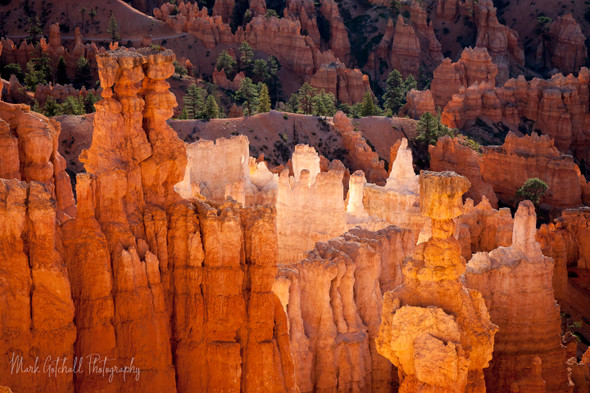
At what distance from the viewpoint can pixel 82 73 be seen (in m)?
86.6

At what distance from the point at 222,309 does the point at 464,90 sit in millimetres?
71718

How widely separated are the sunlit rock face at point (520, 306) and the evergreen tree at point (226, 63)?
67896 millimetres

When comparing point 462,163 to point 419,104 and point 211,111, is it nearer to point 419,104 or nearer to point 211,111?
point 419,104

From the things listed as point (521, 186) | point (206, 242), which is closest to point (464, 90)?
point (521, 186)

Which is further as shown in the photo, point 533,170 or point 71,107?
point 533,170

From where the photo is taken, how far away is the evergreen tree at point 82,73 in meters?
86.3

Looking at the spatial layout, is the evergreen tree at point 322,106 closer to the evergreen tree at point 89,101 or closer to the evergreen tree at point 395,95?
the evergreen tree at point 395,95

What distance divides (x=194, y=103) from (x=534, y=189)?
89.4 feet

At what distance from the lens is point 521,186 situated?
71.4 meters

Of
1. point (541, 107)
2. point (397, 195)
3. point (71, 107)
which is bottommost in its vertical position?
point (397, 195)

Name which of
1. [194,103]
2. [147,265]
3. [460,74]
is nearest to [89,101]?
[194,103]

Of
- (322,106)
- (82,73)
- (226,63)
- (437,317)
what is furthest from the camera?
(226,63)

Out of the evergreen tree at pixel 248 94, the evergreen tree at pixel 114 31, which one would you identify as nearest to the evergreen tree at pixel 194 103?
the evergreen tree at pixel 248 94

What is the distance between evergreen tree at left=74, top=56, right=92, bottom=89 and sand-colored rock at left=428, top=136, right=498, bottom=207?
3265 cm
